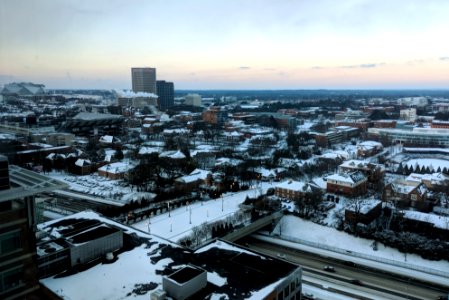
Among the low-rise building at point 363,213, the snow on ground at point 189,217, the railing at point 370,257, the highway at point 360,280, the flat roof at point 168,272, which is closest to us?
the flat roof at point 168,272

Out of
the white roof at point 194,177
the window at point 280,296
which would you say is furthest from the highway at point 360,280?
the white roof at point 194,177

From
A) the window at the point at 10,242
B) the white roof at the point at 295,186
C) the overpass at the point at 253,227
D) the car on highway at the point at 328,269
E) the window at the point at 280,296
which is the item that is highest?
the window at the point at 10,242

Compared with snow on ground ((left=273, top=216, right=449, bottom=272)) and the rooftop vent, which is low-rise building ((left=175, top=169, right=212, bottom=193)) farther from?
the rooftop vent

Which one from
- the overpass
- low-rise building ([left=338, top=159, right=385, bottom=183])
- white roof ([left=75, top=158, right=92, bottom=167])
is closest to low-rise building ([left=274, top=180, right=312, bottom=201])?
the overpass

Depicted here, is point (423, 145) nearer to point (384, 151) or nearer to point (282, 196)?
point (384, 151)

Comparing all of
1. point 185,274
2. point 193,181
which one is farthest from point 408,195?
point 185,274

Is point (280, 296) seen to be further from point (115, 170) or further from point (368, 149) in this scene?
point (368, 149)

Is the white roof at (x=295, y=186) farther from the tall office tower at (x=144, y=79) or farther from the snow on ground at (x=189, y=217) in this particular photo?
the tall office tower at (x=144, y=79)
